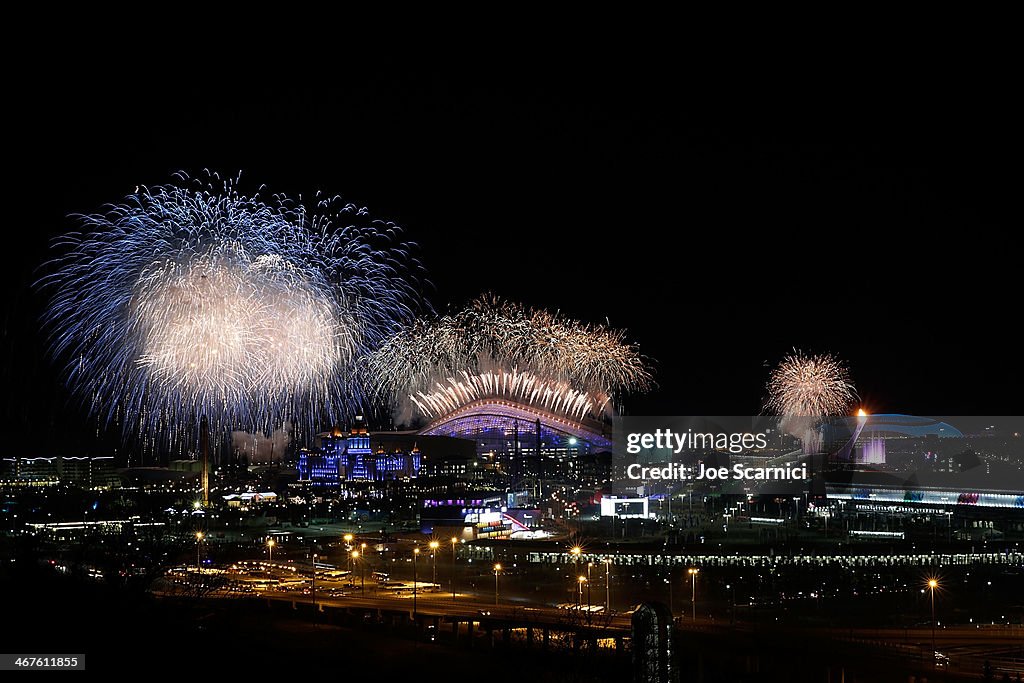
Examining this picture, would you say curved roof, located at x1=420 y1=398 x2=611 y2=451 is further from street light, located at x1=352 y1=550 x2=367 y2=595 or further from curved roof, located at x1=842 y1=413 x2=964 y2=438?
street light, located at x1=352 y1=550 x2=367 y2=595

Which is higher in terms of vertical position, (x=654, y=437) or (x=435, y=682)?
(x=654, y=437)

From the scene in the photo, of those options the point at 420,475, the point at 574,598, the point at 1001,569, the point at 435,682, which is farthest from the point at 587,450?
the point at 435,682

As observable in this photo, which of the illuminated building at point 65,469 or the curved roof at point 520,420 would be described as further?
the illuminated building at point 65,469

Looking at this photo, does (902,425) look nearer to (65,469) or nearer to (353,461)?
(353,461)

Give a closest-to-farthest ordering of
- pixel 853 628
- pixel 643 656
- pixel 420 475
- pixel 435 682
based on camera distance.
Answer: pixel 643 656
pixel 435 682
pixel 853 628
pixel 420 475

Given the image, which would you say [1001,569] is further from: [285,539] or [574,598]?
[285,539]

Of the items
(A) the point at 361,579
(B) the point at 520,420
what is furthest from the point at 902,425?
(A) the point at 361,579

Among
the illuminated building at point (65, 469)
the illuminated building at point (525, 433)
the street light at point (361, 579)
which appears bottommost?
the street light at point (361, 579)

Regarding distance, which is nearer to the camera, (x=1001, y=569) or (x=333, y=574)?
(x=333, y=574)

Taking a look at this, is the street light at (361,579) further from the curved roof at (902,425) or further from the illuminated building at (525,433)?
the illuminated building at (525,433)

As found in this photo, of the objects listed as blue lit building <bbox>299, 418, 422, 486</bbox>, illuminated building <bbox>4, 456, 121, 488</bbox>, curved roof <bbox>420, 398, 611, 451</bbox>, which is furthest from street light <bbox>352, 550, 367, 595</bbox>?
illuminated building <bbox>4, 456, 121, 488</bbox>

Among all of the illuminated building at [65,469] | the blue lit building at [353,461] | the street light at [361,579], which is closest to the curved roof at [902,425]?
the blue lit building at [353,461]
